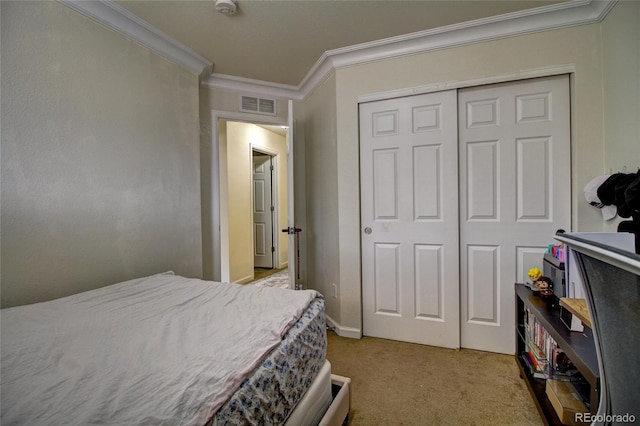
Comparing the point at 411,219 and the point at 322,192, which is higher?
the point at 322,192

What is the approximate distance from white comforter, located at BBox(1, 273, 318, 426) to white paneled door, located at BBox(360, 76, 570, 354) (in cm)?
122

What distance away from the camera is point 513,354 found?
2084 millimetres

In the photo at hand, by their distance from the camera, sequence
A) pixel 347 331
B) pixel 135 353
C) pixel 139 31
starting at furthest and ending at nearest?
1. pixel 347 331
2. pixel 139 31
3. pixel 135 353

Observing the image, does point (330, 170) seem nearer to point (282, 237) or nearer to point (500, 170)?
point (500, 170)

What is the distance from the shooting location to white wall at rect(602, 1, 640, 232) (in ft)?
5.01

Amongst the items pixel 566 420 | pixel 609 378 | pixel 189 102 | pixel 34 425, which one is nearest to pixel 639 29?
pixel 609 378

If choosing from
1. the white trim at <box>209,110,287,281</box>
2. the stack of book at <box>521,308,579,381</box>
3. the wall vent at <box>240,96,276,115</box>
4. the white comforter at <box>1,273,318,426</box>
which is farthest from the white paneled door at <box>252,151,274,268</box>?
the stack of book at <box>521,308,579,381</box>

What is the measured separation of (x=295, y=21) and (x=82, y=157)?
1.69 meters

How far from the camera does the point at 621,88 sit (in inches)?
65.0

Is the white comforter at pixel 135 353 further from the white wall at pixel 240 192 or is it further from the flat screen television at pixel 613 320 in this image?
the white wall at pixel 240 192

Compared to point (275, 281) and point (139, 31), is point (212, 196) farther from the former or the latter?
point (275, 281)

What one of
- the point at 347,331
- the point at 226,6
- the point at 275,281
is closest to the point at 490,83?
the point at 226,6

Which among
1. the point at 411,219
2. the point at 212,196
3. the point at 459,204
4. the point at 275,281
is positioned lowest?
the point at 275,281

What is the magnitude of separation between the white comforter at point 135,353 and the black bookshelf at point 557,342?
42.3 inches
